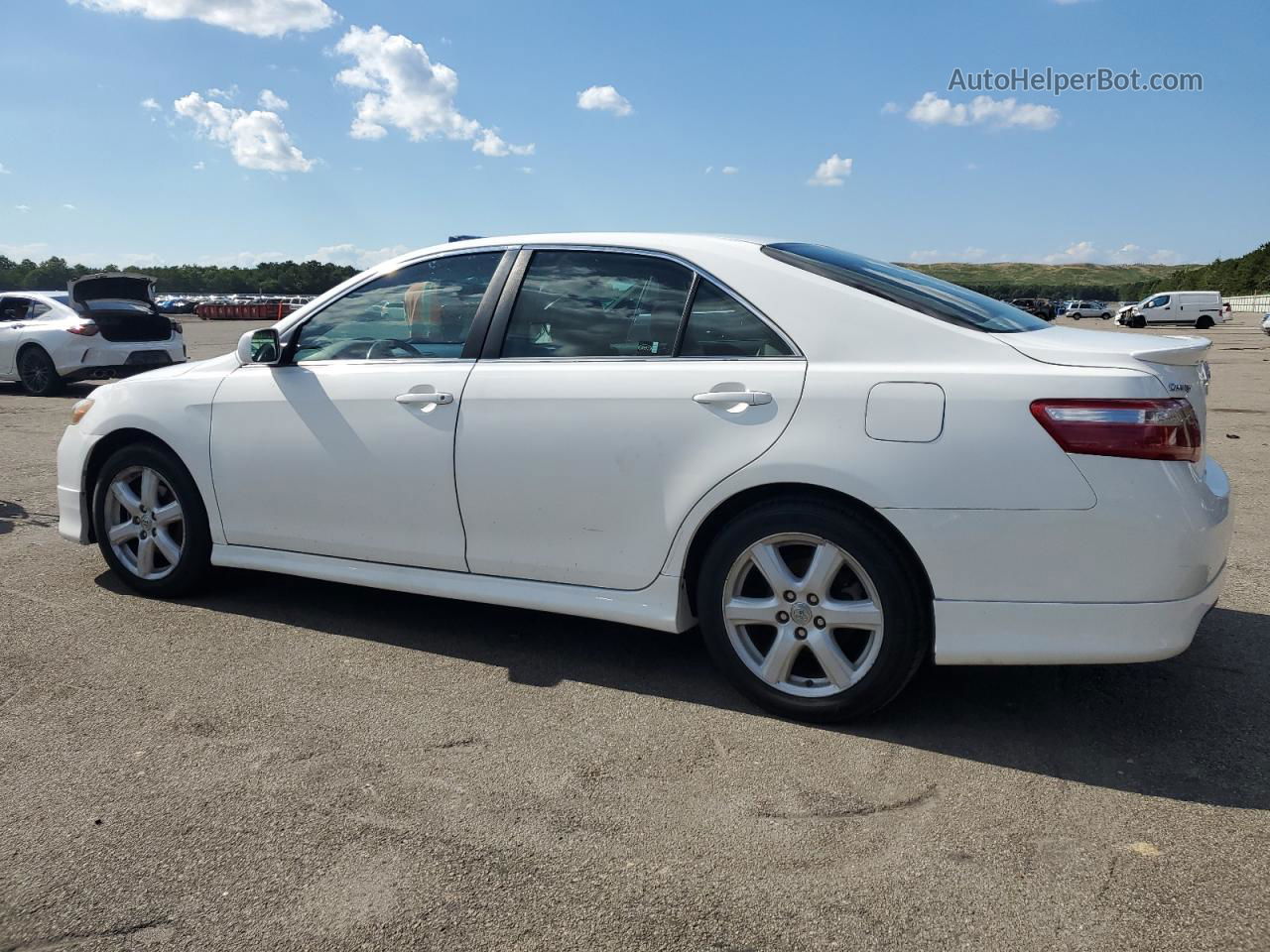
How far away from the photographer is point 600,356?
148 inches

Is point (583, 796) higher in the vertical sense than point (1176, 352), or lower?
lower

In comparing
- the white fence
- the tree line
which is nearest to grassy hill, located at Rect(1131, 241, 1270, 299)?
the white fence

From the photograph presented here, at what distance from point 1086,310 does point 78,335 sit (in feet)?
263

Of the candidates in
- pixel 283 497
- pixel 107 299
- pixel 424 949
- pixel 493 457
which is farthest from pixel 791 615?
pixel 107 299

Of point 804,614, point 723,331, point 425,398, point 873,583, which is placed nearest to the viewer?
point 873,583

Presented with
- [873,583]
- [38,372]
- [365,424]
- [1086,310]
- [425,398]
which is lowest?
[38,372]

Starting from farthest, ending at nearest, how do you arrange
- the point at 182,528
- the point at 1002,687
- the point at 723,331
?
1. the point at 182,528
2. the point at 1002,687
3. the point at 723,331

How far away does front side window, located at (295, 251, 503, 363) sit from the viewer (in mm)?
4125

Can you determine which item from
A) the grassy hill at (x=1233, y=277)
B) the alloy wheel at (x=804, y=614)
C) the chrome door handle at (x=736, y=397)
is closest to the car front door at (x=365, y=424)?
the chrome door handle at (x=736, y=397)

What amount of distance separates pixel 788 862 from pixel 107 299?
15.3 metres

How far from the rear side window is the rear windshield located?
0.26 m

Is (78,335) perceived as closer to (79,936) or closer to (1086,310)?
(79,936)

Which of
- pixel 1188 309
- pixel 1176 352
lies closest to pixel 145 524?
pixel 1176 352

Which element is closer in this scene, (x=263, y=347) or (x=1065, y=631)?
(x=1065, y=631)
